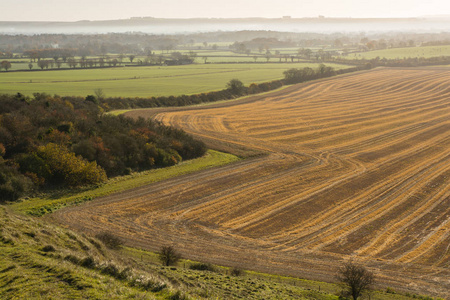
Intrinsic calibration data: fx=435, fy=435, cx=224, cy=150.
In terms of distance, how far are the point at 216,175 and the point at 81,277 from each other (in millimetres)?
27135

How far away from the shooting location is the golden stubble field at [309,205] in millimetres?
25859

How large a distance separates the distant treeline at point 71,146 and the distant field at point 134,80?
39821 millimetres

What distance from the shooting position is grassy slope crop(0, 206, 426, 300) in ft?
48.3

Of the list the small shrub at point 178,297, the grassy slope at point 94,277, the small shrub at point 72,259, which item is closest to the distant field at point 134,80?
the grassy slope at point 94,277

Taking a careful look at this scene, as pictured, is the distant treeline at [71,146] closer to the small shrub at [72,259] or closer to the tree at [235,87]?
the small shrub at [72,259]

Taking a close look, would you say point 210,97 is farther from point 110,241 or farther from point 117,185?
point 110,241

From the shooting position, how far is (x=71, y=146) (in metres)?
41.4

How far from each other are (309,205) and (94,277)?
71.9 feet

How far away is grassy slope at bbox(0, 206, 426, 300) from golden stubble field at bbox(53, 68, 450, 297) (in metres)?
3.24

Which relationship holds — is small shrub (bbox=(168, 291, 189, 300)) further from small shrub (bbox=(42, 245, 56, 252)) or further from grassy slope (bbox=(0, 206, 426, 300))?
small shrub (bbox=(42, 245, 56, 252))

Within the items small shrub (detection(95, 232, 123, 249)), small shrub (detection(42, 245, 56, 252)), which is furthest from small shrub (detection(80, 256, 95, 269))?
small shrub (detection(95, 232, 123, 249))

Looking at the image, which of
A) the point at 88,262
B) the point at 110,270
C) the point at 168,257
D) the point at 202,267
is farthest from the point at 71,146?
the point at 110,270

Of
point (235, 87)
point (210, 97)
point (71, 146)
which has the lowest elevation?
point (71, 146)

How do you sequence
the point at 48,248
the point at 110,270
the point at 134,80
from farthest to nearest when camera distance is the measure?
the point at 134,80 → the point at 48,248 → the point at 110,270
